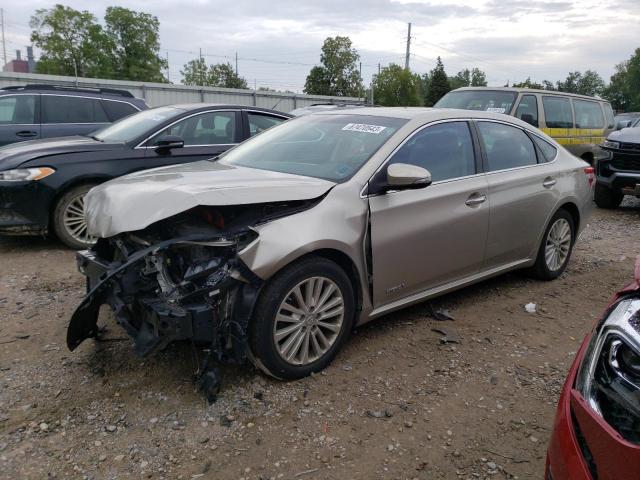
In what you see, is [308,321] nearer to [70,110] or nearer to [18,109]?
[70,110]

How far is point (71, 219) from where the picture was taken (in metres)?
5.69

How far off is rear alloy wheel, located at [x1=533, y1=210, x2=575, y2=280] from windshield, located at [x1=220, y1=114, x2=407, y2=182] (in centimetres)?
204

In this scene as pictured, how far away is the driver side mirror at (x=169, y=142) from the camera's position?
5.77 metres

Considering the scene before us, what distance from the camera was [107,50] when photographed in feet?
157

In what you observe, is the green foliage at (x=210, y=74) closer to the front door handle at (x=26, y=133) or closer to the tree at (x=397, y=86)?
the tree at (x=397, y=86)

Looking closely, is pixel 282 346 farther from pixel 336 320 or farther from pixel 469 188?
pixel 469 188

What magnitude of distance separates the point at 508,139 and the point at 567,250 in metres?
1.40

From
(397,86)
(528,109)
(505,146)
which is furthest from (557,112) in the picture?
(397,86)

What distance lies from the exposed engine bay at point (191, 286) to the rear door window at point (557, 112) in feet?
26.5

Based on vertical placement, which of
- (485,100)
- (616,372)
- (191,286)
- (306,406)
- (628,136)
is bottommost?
(306,406)

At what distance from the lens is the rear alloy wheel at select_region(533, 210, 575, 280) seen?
4988 millimetres

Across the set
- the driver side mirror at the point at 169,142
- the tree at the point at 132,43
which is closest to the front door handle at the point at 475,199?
the driver side mirror at the point at 169,142

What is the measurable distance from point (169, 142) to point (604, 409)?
5.03 metres

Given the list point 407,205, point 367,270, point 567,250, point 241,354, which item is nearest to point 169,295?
point 241,354
